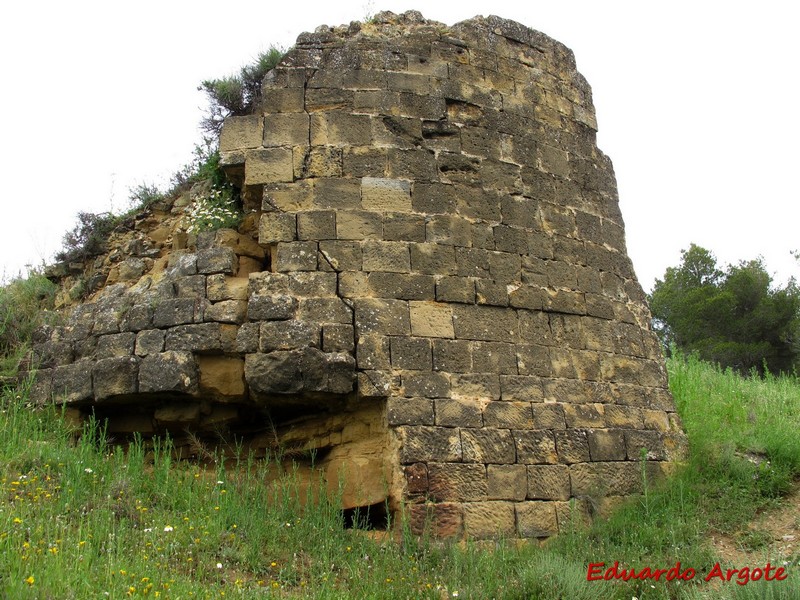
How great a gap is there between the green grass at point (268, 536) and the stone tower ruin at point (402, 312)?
0.28 m

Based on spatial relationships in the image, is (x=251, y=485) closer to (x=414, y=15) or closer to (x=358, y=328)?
(x=358, y=328)

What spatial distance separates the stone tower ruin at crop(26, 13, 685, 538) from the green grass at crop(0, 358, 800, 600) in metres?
0.28

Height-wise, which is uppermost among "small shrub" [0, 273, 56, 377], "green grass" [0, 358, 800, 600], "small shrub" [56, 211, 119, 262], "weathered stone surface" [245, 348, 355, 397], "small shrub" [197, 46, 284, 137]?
"small shrub" [197, 46, 284, 137]

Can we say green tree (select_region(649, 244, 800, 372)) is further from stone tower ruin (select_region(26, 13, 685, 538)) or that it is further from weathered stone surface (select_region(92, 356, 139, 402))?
weathered stone surface (select_region(92, 356, 139, 402))

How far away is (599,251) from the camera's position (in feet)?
23.7

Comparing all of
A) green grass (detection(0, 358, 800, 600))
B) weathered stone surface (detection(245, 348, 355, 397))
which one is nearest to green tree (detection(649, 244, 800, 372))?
green grass (detection(0, 358, 800, 600))

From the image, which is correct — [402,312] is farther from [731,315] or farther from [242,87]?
[731,315]

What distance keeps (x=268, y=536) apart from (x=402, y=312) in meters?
1.88

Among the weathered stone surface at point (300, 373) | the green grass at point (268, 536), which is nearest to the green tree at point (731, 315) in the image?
the green grass at point (268, 536)

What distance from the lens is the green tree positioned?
17750 mm

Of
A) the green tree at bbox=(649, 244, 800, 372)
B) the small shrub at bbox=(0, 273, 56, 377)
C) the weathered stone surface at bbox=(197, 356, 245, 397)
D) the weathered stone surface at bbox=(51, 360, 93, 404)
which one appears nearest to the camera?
the weathered stone surface at bbox=(197, 356, 245, 397)

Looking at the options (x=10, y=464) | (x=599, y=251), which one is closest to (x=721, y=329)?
(x=599, y=251)

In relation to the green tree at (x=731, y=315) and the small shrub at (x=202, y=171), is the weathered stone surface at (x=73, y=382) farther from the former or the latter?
the green tree at (x=731, y=315)

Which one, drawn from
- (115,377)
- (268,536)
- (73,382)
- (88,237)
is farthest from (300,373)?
(88,237)
